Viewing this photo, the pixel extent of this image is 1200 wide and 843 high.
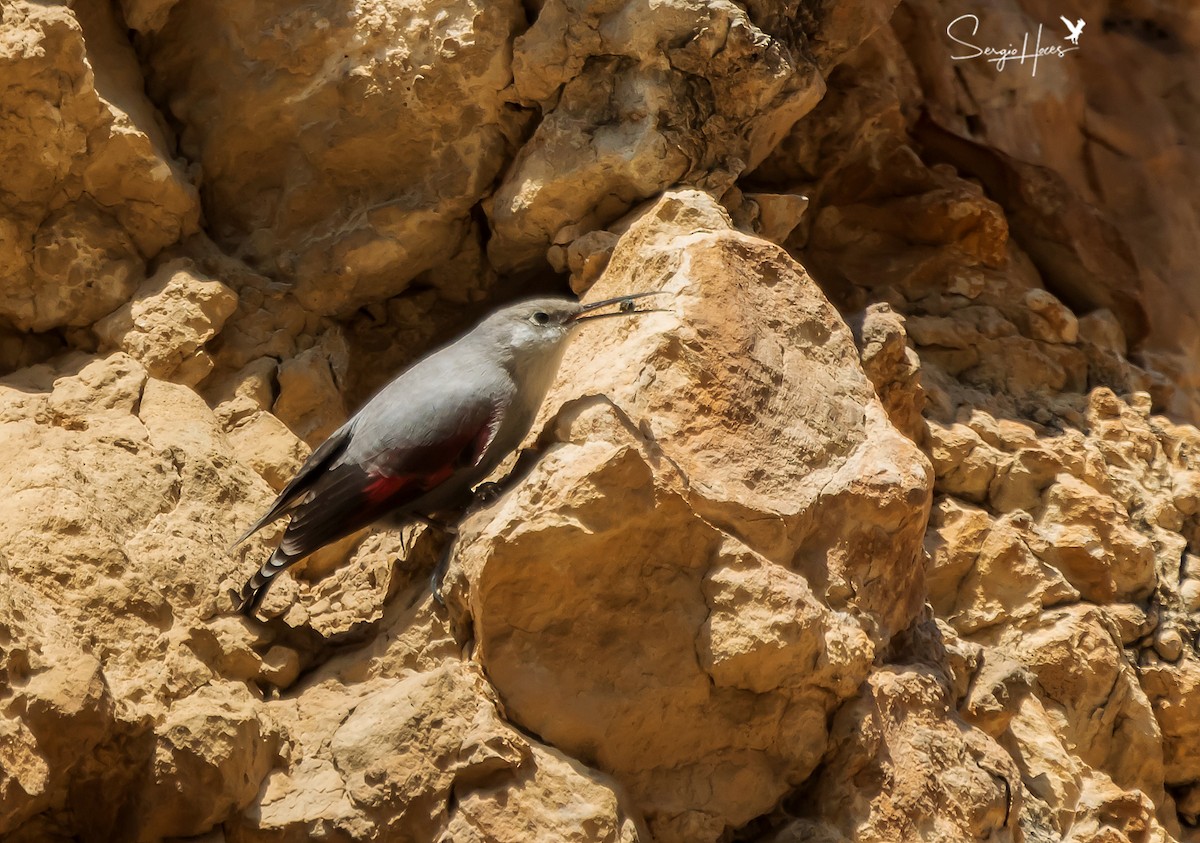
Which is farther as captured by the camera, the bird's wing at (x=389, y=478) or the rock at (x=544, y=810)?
the bird's wing at (x=389, y=478)

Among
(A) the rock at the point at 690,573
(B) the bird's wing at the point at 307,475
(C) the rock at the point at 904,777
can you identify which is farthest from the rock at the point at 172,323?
(C) the rock at the point at 904,777

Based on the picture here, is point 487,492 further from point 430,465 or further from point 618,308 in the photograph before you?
point 618,308

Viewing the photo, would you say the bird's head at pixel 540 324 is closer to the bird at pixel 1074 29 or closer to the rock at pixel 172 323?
the rock at pixel 172 323

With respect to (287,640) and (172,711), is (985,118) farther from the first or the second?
(172,711)

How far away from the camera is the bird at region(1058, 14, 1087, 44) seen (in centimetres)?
553

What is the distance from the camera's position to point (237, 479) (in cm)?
365

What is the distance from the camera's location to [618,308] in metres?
3.65

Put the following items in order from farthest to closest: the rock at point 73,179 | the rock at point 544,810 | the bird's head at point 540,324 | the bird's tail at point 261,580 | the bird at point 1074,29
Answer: the bird at point 1074,29, the rock at point 73,179, the bird's head at point 540,324, the bird's tail at point 261,580, the rock at point 544,810

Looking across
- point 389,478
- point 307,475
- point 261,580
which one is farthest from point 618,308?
point 261,580

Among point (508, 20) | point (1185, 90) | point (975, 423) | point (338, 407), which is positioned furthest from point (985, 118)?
point (338, 407)

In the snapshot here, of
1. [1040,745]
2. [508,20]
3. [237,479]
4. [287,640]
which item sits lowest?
[1040,745]

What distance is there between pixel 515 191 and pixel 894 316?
51.0 inches

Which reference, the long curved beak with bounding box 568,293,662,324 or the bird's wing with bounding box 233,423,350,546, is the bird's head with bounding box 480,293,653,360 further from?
the bird's wing with bounding box 233,423,350,546

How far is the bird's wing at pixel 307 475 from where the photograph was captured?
343 cm
